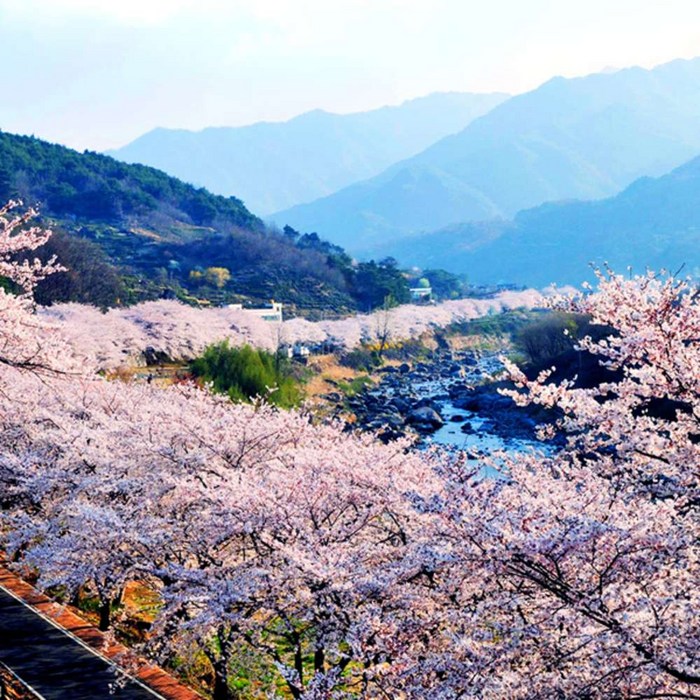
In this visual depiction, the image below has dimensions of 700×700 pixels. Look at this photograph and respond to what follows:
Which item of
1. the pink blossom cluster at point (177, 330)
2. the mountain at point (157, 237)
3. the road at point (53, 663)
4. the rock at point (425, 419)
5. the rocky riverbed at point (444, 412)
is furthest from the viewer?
the mountain at point (157, 237)

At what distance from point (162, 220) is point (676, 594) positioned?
11813cm

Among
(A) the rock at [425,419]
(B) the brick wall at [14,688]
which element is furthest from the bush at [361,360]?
(B) the brick wall at [14,688]

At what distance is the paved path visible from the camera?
40.2 ft

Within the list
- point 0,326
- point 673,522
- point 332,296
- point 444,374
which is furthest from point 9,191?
point 673,522

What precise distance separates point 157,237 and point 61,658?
99.9 metres

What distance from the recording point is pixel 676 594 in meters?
6.53

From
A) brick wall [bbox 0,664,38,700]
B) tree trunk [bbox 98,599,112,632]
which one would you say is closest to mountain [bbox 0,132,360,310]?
tree trunk [bbox 98,599,112,632]

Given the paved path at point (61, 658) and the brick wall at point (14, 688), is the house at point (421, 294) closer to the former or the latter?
the paved path at point (61, 658)

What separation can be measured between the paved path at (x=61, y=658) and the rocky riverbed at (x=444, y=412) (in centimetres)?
2187

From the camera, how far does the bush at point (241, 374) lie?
38.9m

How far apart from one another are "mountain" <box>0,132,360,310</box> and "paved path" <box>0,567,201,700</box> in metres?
48.8

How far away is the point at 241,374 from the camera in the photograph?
40156mm

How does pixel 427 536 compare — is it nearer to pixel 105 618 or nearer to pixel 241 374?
pixel 105 618

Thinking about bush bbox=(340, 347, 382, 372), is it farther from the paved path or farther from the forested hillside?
the paved path
